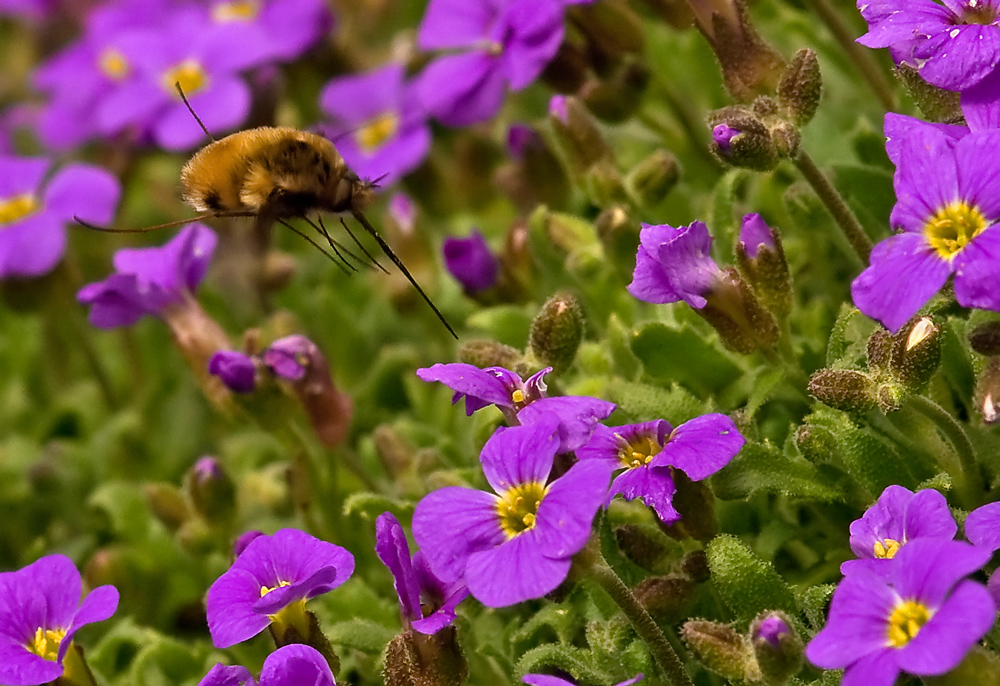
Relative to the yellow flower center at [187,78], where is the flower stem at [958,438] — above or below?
below

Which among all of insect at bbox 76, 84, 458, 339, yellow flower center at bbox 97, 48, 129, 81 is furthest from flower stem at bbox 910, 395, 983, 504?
yellow flower center at bbox 97, 48, 129, 81

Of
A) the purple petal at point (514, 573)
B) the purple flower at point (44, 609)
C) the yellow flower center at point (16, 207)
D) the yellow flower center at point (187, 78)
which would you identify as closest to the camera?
the purple petal at point (514, 573)

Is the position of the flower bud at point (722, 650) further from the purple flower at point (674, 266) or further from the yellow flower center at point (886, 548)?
the purple flower at point (674, 266)

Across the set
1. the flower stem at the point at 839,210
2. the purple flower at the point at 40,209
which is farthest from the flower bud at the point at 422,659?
the purple flower at the point at 40,209

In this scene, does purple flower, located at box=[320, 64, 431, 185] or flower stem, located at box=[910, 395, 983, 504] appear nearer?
flower stem, located at box=[910, 395, 983, 504]

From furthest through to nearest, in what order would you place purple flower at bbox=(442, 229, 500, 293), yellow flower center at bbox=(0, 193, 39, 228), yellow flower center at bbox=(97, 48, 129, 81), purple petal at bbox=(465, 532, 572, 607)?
yellow flower center at bbox=(97, 48, 129, 81), yellow flower center at bbox=(0, 193, 39, 228), purple flower at bbox=(442, 229, 500, 293), purple petal at bbox=(465, 532, 572, 607)

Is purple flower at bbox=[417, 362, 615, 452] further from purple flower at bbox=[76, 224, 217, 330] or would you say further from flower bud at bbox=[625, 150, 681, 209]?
purple flower at bbox=[76, 224, 217, 330]

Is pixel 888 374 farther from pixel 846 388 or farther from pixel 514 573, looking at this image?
pixel 514 573
